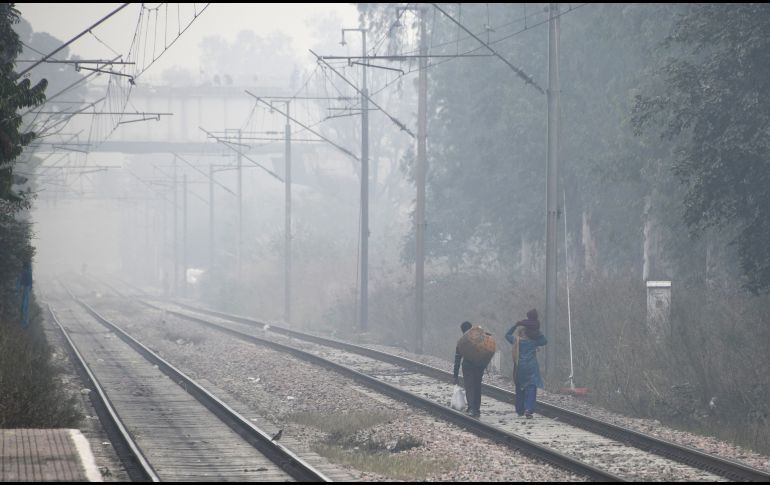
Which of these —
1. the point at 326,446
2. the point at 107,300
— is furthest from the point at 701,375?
the point at 107,300

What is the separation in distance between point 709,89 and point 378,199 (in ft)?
202

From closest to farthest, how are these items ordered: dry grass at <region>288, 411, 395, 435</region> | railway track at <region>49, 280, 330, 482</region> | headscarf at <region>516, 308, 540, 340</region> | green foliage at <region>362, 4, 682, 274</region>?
railway track at <region>49, 280, 330, 482</region>
dry grass at <region>288, 411, 395, 435</region>
headscarf at <region>516, 308, 540, 340</region>
green foliage at <region>362, 4, 682, 274</region>

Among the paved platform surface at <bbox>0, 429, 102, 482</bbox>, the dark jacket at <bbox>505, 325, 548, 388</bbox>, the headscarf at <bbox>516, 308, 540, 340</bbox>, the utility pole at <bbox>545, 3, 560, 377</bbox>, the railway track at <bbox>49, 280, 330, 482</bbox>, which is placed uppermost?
the utility pole at <bbox>545, 3, 560, 377</bbox>

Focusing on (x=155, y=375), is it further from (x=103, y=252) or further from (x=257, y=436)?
(x=103, y=252)

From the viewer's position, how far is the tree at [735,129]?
20.9 meters

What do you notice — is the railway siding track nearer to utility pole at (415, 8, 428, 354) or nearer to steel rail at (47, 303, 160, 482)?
steel rail at (47, 303, 160, 482)

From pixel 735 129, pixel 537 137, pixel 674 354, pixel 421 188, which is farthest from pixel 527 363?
pixel 537 137

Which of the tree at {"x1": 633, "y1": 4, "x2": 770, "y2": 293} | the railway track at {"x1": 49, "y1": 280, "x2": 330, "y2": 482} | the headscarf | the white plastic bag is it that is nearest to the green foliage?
the tree at {"x1": 633, "y1": 4, "x2": 770, "y2": 293}

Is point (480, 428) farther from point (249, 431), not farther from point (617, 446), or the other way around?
point (249, 431)

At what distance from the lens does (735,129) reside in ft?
69.3

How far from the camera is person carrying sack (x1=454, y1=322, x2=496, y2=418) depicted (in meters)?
18.7

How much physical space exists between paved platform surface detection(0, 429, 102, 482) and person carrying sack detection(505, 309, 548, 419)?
7.58 m

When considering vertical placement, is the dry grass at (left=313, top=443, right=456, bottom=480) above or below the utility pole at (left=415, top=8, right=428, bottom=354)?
below

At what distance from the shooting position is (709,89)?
21547 mm
